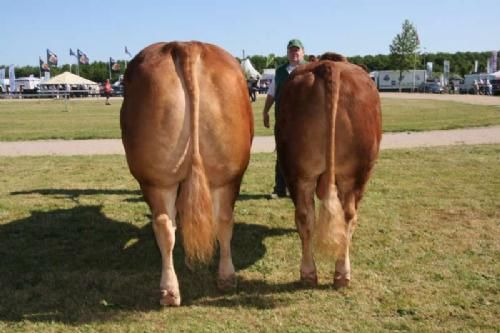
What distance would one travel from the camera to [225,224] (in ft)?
14.8

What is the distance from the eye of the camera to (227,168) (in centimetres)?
423

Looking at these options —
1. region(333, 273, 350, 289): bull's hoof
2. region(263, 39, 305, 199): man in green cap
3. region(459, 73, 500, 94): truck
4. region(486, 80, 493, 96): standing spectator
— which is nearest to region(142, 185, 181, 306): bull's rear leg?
region(333, 273, 350, 289): bull's hoof

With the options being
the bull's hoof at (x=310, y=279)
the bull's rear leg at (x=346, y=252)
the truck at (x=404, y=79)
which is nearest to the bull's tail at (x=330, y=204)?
the bull's rear leg at (x=346, y=252)

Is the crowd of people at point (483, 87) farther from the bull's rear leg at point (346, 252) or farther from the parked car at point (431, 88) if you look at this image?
the bull's rear leg at point (346, 252)

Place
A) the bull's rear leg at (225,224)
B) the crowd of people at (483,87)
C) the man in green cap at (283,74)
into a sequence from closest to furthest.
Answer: the bull's rear leg at (225,224) → the man in green cap at (283,74) → the crowd of people at (483,87)

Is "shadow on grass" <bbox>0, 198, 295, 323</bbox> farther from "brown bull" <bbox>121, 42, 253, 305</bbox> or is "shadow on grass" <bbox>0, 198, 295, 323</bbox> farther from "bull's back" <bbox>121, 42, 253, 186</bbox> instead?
"bull's back" <bbox>121, 42, 253, 186</bbox>

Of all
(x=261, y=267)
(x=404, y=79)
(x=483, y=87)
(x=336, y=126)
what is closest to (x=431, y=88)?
(x=404, y=79)

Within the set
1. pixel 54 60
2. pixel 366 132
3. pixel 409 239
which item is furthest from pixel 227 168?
pixel 54 60

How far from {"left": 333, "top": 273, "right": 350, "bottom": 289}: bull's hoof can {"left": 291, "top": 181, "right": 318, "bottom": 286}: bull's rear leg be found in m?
0.18

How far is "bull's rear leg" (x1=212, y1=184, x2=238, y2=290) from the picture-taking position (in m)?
4.39

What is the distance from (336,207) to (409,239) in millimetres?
2145

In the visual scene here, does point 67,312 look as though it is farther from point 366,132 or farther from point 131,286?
point 366,132

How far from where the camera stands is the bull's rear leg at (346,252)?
4.45 m

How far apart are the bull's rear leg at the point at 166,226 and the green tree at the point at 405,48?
7361 cm
